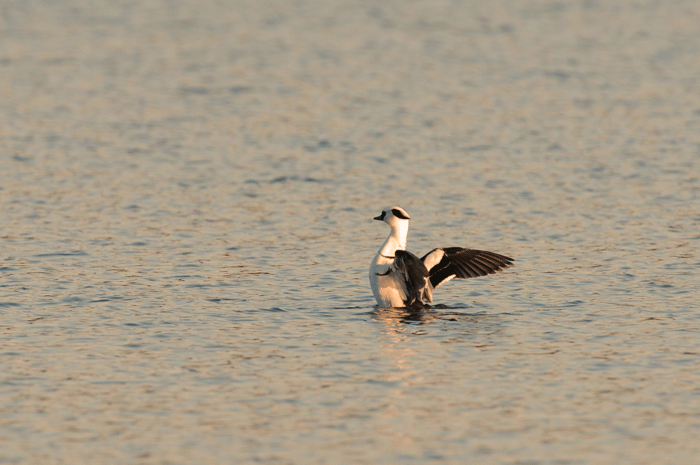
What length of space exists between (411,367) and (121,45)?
40.3 m

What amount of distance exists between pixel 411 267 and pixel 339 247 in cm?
501

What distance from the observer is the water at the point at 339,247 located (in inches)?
496

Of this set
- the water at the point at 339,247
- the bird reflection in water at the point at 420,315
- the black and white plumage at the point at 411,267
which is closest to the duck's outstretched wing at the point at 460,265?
the black and white plumage at the point at 411,267

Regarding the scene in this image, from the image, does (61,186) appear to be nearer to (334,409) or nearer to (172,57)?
(334,409)

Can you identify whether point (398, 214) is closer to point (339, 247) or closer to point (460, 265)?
point (460, 265)

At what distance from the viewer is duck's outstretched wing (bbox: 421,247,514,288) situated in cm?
1906

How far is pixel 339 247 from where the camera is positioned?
23.1 metres

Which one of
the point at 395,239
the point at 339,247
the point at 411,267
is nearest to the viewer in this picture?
the point at 411,267

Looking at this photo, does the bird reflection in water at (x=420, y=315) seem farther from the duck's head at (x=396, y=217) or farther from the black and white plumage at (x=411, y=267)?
the duck's head at (x=396, y=217)

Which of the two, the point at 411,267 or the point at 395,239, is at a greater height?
the point at 395,239

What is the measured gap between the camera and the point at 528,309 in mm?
18219

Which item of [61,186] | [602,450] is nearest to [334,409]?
[602,450]

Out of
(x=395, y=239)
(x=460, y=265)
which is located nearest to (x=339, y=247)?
(x=395, y=239)

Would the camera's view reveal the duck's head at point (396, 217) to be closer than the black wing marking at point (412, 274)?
No
